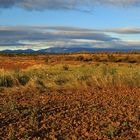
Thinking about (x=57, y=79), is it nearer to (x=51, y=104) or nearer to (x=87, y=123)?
(x=51, y=104)

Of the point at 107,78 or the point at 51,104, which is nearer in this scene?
the point at 51,104

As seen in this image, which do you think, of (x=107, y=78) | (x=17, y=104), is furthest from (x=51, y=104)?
(x=107, y=78)

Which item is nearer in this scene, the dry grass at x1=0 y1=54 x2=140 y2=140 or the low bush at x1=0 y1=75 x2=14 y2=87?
the dry grass at x1=0 y1=54 x2=140 y2=140

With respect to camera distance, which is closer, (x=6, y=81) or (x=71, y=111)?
(x=71, y=111)

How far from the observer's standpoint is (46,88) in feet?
56.9

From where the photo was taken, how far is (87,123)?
1018 centimetres

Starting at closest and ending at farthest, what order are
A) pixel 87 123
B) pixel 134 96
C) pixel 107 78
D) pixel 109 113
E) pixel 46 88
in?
pixel 87 123, pixel 109 113, pixel 134 96, pixel 46 88, pixel 107 78

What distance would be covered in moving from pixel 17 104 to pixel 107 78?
6986 mm

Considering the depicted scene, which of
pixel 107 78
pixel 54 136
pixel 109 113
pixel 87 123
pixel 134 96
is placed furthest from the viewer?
pixel 107 78

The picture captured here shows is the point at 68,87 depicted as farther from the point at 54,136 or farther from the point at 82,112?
the point at 54,136

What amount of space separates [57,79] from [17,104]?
6.88 m

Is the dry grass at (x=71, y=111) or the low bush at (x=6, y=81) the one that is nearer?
the dry grass at (x=71, y=111)

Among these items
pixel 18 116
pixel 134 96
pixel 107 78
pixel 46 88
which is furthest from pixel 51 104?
pixel 107 78

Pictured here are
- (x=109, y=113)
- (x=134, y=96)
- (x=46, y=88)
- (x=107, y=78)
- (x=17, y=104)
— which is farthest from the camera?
(x=107, y=78)
